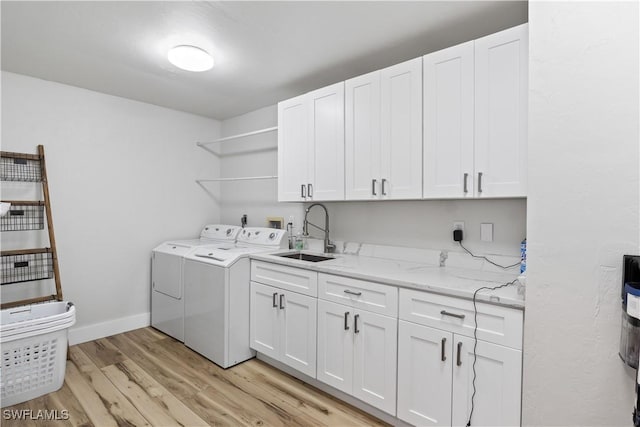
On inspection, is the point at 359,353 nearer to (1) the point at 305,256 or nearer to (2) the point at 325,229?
(1) the point at 305,256

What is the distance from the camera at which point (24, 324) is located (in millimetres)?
2082

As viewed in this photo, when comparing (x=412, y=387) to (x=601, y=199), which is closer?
(x=601, y=199)

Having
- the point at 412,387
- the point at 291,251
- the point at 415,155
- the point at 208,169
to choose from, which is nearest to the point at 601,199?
the point at 415,155

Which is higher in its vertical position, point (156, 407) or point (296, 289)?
point (296, 289)

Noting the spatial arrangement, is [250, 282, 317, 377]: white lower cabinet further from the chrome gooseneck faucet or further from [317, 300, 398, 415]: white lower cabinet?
the chrome gooseneck faucet

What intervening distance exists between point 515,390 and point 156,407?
202 centimetres

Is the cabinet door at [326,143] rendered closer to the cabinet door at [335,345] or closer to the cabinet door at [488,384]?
the cabinet door at [335,345]

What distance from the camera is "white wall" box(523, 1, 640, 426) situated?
125cm

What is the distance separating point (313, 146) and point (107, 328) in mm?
2609

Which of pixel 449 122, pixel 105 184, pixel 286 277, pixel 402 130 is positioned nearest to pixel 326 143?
pixel 402 130

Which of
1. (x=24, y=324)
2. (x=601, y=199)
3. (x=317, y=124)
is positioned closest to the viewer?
(x=601, y=199)

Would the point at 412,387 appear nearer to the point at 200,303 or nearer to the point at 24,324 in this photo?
the point at 200,303

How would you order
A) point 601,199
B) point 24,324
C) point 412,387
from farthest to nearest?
point 24,324, point 412,387, point 601,199

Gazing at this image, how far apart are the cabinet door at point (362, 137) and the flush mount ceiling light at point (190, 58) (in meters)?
0.99
